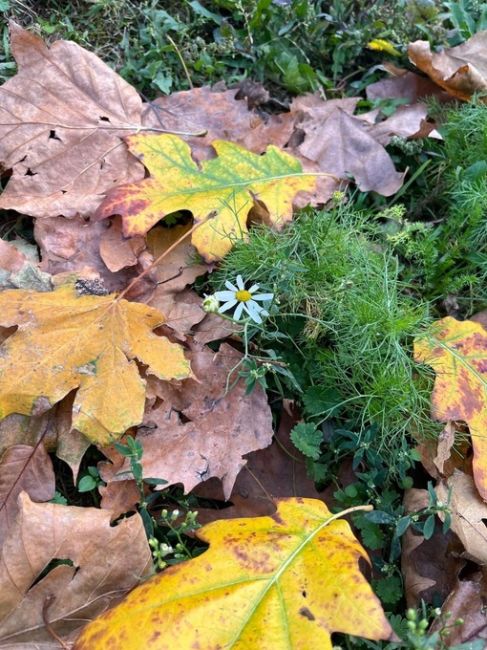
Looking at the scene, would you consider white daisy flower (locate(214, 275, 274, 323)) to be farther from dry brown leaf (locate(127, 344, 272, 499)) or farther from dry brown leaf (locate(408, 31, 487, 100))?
dry brown leaf (locate(408, 31, 487, 100))

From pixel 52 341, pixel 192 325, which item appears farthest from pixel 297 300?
pixel 52 341

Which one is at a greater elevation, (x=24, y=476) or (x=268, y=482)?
(x=24, y=476)

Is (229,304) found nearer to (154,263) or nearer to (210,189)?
(154,263)

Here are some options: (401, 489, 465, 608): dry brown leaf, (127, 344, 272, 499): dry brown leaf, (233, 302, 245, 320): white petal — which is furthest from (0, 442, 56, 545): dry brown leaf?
(401, 489, 465, 608): dry brown leaf

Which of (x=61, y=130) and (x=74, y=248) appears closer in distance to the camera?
(x=74, y=248)

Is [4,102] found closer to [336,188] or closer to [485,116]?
[336,188]

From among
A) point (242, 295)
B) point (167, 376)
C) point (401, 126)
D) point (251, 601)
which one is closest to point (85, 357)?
point (167, 376)
